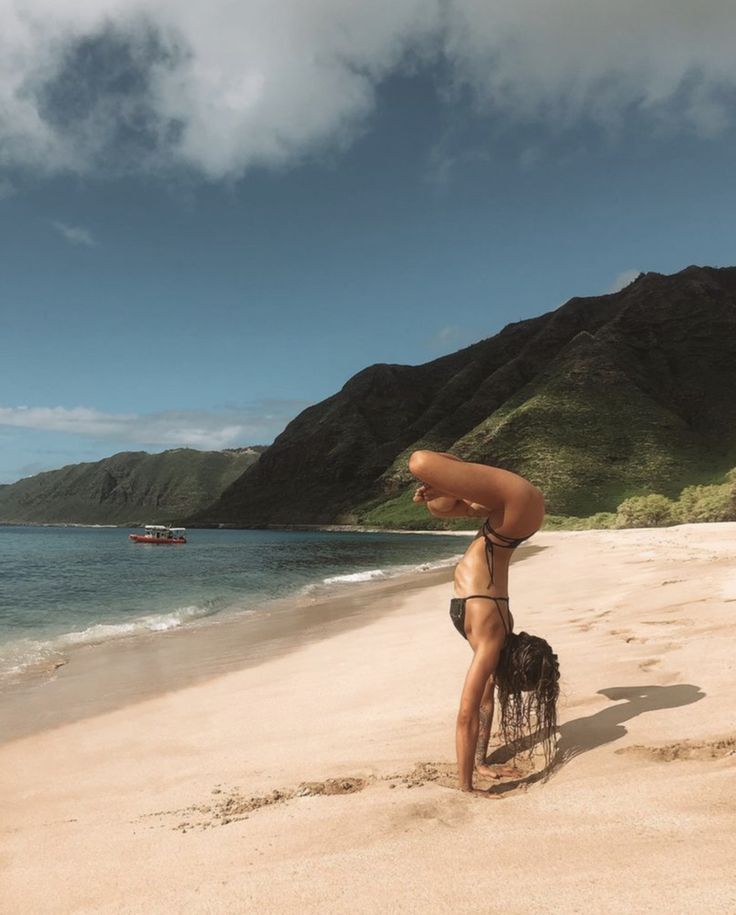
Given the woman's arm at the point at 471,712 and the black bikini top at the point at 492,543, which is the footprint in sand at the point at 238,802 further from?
the black bikini top at the point at 492,543

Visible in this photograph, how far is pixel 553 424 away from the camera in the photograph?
13475 centimetres

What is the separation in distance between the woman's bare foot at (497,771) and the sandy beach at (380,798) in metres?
0.13

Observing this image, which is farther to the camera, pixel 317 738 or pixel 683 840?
pixel 317 738

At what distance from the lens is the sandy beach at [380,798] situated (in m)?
2.70

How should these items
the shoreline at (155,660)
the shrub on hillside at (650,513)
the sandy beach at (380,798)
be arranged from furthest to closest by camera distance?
1. the shrub on hillside at (650,513)
2. the shoreline at (155,660)
3. the sandy beach at (380,798)

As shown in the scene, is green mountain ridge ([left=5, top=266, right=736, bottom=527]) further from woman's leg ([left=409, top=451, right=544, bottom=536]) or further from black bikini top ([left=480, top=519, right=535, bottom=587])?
woman's leg ([left=409, top=451, right=544, bottom=536])

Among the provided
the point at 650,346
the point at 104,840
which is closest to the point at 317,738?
the point at 104,840

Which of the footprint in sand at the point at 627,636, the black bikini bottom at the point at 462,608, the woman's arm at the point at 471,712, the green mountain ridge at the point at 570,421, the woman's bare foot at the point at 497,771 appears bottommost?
the footprint in sand at the point at 627,636

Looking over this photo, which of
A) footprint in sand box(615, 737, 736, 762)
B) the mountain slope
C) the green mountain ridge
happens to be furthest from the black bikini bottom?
the mountain slope

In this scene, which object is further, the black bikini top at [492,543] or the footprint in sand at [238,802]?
the black bikini top at [492,543]

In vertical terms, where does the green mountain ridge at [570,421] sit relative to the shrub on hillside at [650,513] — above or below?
above

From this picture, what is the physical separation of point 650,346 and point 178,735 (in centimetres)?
17225

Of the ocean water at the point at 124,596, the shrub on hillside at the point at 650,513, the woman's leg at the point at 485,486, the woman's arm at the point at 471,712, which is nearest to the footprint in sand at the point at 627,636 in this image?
the woman's arm at the point at 471,712

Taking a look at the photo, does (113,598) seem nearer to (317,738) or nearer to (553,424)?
(317,738)
